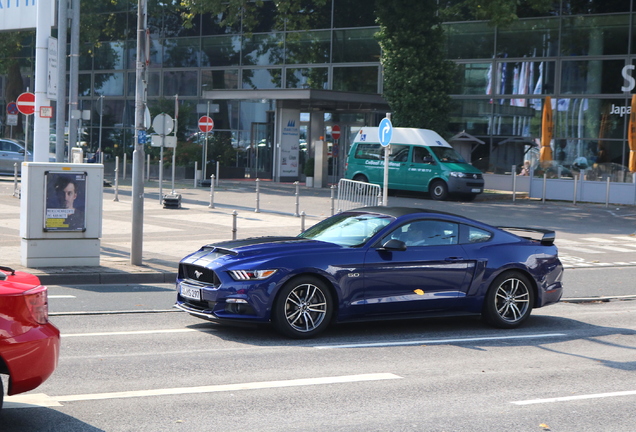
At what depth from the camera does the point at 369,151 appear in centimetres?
3300

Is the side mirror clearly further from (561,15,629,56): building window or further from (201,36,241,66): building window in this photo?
(201,36,241,66): building window

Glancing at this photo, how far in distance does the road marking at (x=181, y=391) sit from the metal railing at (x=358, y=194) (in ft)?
41.0

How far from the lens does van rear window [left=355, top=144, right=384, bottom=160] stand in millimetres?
32625

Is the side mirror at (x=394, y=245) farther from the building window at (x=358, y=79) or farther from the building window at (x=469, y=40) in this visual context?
the building window at (x=358, y=79)

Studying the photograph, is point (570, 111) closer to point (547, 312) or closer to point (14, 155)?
point (14, 155)

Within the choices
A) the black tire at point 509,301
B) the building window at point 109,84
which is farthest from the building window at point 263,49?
the black tire at point 509,301

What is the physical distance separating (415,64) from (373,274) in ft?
90.6

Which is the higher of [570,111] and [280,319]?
[570,111]

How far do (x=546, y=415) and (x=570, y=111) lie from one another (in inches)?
1300

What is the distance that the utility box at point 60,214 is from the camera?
13.0m

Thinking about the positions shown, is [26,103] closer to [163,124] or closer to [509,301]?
[163,124]

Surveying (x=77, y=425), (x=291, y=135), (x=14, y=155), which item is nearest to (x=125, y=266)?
(x=77, y=425)

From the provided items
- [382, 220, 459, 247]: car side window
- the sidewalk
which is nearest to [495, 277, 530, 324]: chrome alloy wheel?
[382, 220, 459, 247]: car side window

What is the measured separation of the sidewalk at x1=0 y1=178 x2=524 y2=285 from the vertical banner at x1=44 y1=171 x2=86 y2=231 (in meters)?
0.67
